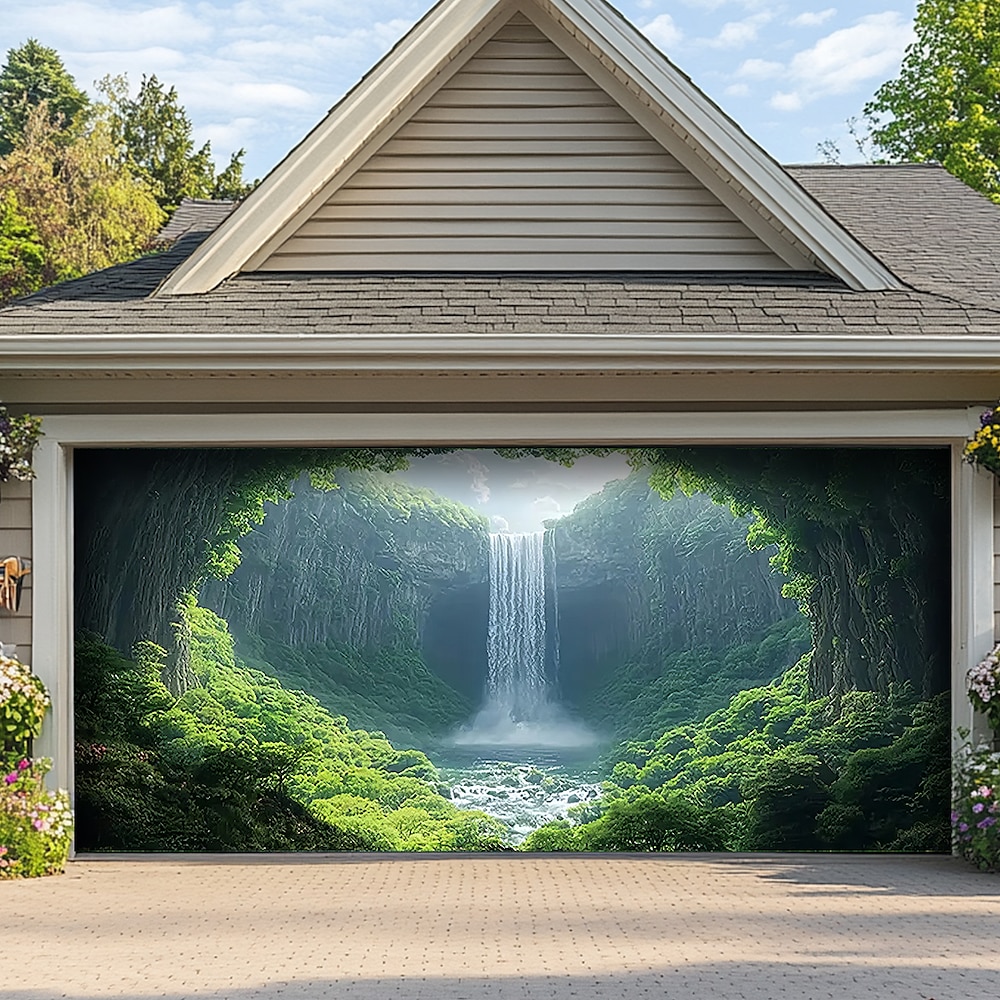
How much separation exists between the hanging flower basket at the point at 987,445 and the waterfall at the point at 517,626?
3076 millimetres

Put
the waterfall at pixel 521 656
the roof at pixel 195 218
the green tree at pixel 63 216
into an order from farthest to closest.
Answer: the green tree at pixel 63 216 → the roof at pixel 195 218 → the waterfall at pixel 521 656

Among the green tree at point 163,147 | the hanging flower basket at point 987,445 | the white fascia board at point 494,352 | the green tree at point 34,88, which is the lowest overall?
the hanging flower basket at point 987,445

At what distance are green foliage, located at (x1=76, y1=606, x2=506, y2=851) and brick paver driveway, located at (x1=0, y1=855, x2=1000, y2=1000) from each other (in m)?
0.40

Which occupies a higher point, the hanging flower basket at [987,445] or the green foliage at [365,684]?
the hanging flower basket at [987,445]

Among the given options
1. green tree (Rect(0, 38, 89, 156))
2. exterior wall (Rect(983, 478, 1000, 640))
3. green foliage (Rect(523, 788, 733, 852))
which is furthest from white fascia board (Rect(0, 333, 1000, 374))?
green tree (Rect(0, 38, 89, 156))

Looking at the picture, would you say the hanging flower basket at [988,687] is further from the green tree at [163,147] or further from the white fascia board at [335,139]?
the green tree at [163,147]

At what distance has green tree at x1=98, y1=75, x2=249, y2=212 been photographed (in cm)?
3972

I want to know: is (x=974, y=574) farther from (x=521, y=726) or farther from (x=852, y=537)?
(x=521, y=726)

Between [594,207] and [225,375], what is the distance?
284 centimetres

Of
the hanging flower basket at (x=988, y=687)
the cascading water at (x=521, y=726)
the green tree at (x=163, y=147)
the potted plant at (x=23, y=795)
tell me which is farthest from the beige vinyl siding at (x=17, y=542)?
the green tree at (x=163, y=147)

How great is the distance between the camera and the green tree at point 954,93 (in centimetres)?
2581

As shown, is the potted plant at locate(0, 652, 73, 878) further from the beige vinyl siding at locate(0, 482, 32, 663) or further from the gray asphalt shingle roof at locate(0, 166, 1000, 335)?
the gray asphalt shingle roof at locate(0, 166, 1000, 335)

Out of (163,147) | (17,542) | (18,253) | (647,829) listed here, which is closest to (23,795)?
(17,542)

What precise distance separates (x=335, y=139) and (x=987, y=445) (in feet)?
15.4
